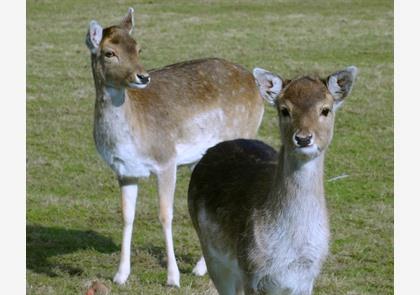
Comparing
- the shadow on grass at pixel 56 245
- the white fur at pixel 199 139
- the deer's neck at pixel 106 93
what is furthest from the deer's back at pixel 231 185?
the shadow on grass at pixel 56 245

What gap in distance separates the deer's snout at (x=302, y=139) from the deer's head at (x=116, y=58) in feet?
8.75

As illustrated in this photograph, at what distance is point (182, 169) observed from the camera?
11.4m

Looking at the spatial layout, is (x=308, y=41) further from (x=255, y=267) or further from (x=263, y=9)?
(x=255, y=267)

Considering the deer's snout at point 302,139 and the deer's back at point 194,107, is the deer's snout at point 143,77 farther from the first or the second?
the deer's snout at point 302,139

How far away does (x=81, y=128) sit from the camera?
43.2 feet

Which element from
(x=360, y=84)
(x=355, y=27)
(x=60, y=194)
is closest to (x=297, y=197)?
(x=60, y=194)

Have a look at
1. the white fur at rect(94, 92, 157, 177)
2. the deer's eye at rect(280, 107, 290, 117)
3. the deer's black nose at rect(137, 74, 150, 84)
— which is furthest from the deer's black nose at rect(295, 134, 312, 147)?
the white fur at rect(94, 92, 157, 177)

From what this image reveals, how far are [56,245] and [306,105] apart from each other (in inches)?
157

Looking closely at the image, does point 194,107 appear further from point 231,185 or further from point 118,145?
point 231,185

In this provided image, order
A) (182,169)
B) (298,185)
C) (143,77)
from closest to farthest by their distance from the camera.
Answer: (298,185) → (143,77) → (182,169)

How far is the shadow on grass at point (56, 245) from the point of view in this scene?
8.11 meters

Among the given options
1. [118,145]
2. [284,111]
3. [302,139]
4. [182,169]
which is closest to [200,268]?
[118,145]

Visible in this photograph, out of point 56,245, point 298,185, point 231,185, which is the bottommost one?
point 56,245

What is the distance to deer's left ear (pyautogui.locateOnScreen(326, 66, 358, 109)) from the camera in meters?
5.65
